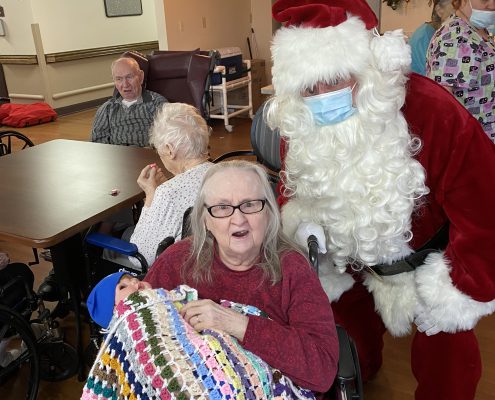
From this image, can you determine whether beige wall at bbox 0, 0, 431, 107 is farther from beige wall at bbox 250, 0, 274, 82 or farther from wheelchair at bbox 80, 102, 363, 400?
wheelchair at bbox 80, 102, 363, 400

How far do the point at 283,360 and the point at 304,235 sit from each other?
430 mm

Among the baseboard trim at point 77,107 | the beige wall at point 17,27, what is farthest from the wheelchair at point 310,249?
the baseboard trim at point 77,107

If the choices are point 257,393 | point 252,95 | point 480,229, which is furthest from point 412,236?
point 252,95

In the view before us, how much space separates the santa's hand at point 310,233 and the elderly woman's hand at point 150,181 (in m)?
0.72

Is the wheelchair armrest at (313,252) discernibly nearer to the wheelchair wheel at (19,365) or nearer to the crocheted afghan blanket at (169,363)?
the crocheted afghan blanket at (169,363)

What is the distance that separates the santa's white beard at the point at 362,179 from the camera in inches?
50.2

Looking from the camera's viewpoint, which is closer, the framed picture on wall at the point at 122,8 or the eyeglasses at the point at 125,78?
the eyeglasses at the point at 125,78

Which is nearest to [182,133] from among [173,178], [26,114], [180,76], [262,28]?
[173,178]

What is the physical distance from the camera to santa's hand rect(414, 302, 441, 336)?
1.37m

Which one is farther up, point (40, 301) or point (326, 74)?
point (326, 74)

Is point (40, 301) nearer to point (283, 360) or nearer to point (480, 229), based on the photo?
point (283, 360)

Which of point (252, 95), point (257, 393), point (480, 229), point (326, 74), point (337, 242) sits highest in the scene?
point (326, 74)

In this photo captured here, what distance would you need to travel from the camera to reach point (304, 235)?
1.43 m

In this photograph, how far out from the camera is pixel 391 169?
1279mm
